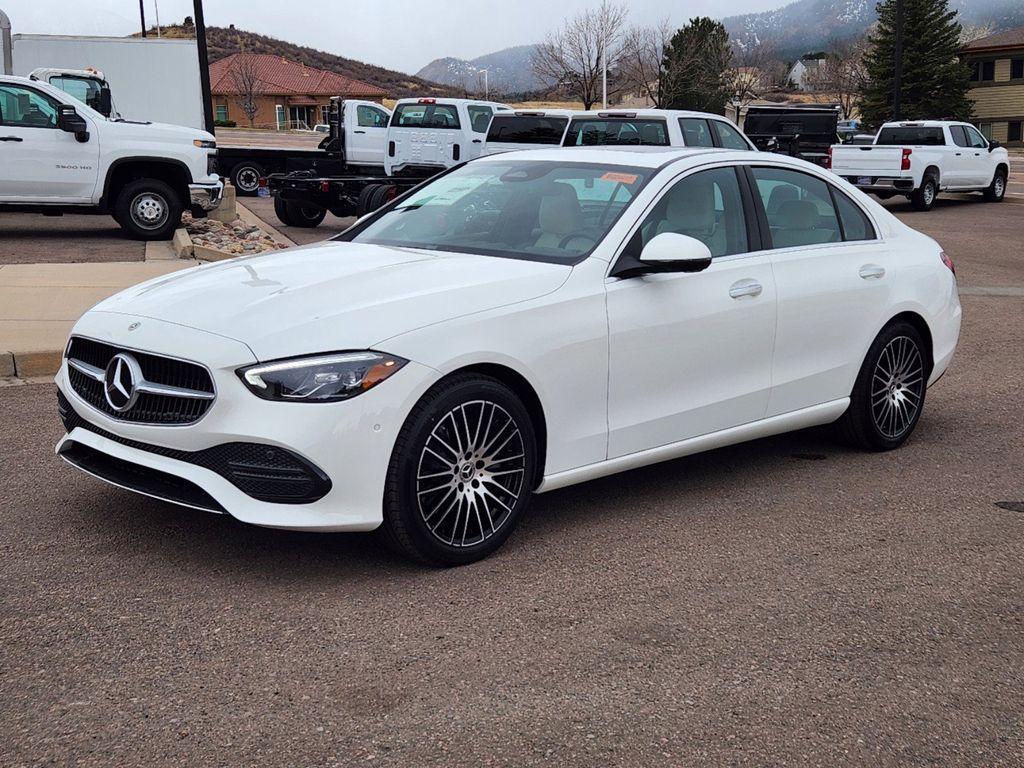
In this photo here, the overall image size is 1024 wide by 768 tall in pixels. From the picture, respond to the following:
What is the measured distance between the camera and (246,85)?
90.1 meters

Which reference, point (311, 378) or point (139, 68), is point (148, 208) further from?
point (139, 68)

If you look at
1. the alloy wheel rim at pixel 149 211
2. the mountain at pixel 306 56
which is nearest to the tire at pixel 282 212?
the alloy wheel rim at pixel 149 211

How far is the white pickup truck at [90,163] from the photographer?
1545cm

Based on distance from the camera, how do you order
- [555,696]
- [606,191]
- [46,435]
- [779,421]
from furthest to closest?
[46,435] → [779,421] → [606,191] → [555,696]

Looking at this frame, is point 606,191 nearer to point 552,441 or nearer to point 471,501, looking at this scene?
point 552,441

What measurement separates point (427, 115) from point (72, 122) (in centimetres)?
885

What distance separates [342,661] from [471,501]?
0.99 metres

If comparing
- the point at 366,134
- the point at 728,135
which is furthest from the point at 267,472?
the point at 366,134

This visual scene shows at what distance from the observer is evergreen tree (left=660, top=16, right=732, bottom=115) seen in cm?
6525

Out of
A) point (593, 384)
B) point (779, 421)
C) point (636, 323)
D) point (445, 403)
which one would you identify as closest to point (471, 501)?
point (445, 403)

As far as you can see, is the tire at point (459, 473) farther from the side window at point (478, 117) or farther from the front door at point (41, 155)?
the side window at point (478, 117)

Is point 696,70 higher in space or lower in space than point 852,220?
higher

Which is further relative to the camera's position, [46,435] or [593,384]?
[46,435]

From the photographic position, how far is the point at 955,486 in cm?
587
